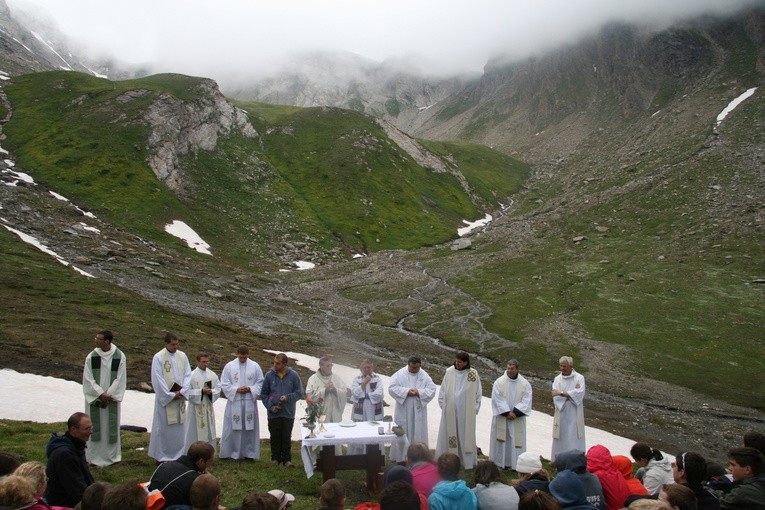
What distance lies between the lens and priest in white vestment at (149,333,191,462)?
17.2m

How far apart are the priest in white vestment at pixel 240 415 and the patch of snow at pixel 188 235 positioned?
68.7m

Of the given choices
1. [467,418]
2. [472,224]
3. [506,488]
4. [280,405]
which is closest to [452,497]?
[506,488]

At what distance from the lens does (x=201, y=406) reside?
58.5 ft

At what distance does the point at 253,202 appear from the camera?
10762 cm

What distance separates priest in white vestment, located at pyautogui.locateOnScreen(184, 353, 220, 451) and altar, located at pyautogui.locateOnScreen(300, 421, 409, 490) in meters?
4.07

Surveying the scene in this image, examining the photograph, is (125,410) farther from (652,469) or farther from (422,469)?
(652,469)

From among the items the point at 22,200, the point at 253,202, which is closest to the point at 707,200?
the point at 253,202

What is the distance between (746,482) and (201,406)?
14421 millimetres

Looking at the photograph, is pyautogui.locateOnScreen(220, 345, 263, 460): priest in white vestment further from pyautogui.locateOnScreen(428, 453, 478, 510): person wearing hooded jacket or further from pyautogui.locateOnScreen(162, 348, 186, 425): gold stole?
pyautogui.locateOnScreen(428, 453, 478, 510): person wearing hooded jacket

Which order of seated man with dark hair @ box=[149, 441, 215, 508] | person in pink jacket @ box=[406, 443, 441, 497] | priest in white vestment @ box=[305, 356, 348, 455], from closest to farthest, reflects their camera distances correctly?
1. seated man with dark hair @ box=[149, 441, 215, 508]
2. person in pink jacket @ box=[406, 443, 441, 497]
3. priest in white vestment @ box=[305, 356, 348, 455]

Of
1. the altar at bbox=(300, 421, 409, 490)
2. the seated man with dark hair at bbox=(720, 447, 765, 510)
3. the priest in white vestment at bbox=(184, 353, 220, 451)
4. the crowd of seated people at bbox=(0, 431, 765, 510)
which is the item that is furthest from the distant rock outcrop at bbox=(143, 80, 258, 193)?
the seated man with dark hair at bbox=(720, 447, 765, 510)

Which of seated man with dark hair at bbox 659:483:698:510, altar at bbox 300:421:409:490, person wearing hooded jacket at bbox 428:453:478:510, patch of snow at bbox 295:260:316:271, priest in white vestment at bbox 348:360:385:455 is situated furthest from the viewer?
patch of snow at bbox 295:260:316:271

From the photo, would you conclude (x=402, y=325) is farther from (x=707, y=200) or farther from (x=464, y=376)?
(x=707, y=200)

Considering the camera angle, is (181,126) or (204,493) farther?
(181,126)
